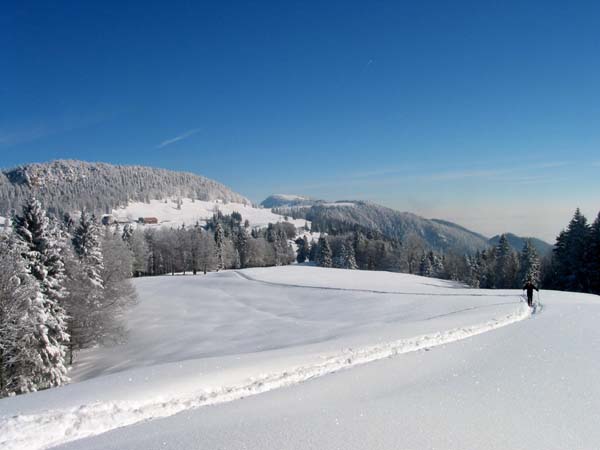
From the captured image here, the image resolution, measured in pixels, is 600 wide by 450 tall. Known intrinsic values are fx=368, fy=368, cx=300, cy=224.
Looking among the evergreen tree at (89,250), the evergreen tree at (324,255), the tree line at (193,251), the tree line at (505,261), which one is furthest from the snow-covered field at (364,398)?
Answer: the evergreen tree at (324,255)

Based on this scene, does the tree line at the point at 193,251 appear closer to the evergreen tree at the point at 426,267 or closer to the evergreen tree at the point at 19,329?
the evergreen tree at the point at 426,267

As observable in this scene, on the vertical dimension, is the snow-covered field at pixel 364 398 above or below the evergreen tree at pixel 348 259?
below

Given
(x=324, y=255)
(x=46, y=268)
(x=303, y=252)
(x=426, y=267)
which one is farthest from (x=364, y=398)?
(x=303, y=252)

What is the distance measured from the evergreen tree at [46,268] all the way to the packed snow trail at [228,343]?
126 inches

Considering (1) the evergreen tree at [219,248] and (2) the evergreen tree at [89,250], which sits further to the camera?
(1) the evergreen tree at [219,248]

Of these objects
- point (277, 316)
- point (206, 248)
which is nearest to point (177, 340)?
point (277, 316)

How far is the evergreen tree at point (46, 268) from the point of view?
64.3 feet

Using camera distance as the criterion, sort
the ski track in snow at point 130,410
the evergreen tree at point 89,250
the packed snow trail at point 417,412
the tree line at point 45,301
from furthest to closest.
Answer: the evergreen tree at point 89,250
the tree line at point 45,301
the ski track in snow at point 130,410
the packed snow trail at point 417,412

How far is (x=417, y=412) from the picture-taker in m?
6.70

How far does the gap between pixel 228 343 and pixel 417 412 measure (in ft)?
61.1

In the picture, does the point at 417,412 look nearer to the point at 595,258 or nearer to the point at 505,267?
the point at 595,258

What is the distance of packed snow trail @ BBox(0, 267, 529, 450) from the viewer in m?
7.28

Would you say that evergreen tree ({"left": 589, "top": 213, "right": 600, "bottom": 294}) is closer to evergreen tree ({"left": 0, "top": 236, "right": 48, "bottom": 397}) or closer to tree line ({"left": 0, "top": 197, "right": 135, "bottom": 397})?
tree line ({"left": 0, "top": 197, "right": 135, "bottom": 397})

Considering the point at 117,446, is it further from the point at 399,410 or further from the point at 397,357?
the point at 397,357
